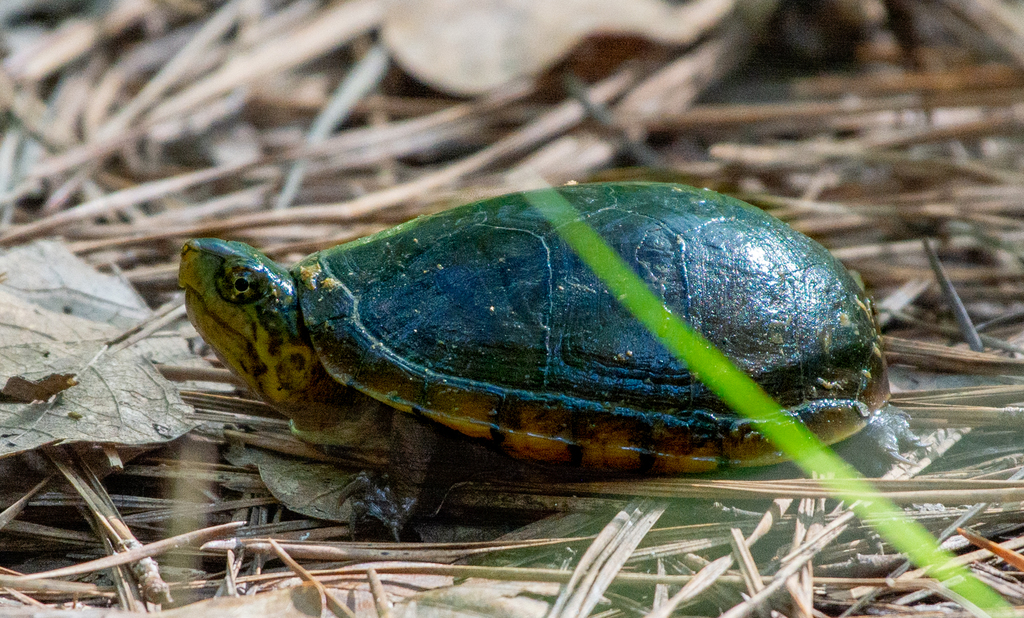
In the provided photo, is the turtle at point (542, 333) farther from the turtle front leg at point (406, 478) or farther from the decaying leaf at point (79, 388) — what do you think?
the decaying leaf at point (79, 388)

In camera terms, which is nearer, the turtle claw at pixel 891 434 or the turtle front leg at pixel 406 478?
the turtle front leg at pixel 406 478

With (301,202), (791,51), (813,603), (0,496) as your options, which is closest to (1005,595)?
(813,603)

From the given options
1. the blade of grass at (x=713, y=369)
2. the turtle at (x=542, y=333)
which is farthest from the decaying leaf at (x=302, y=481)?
the blade of grass at (x=713, y=369)

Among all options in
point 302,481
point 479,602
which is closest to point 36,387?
point 302,481

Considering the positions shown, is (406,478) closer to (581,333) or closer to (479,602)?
(479,602)

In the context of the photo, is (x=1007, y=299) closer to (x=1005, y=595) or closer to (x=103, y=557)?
(x=1005, y=595)

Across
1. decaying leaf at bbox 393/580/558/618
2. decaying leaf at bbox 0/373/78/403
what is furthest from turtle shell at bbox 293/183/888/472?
decaying leaf at bbox 0/373/78/403

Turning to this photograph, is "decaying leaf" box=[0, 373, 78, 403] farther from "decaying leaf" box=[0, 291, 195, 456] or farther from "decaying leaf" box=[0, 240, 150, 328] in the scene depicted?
"decaying leaf" box=[0, 240, 150, 328]
